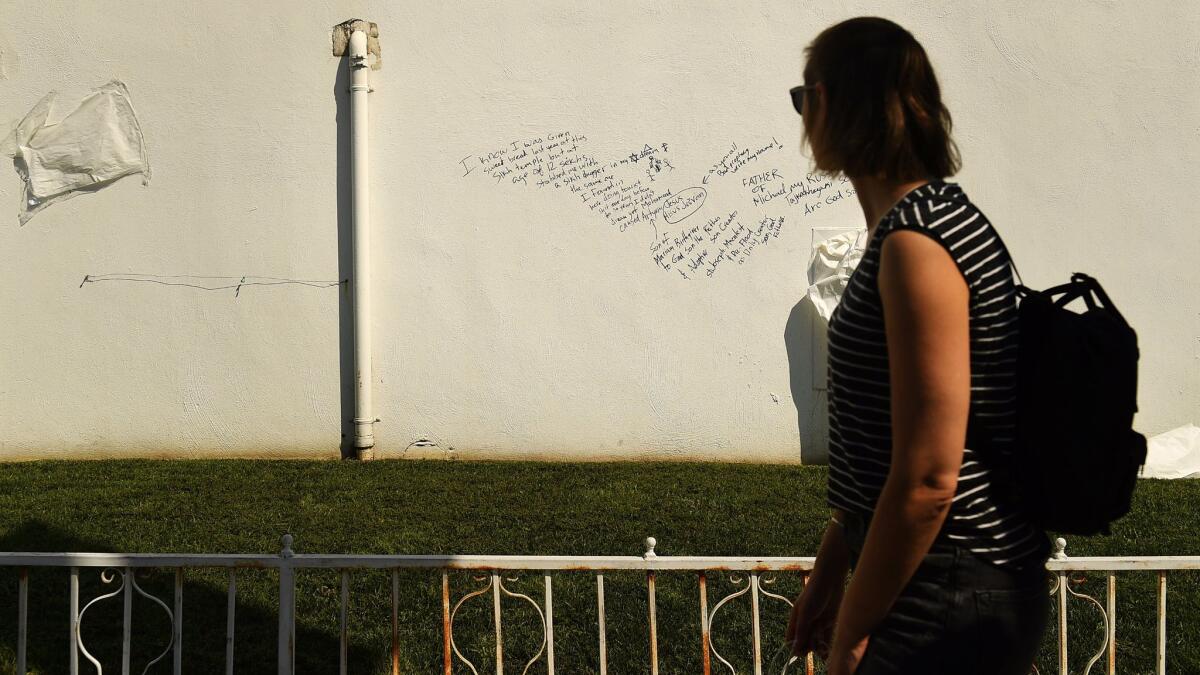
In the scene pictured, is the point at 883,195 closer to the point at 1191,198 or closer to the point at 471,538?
the point at 471,538

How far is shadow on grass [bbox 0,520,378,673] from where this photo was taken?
367 centimetres

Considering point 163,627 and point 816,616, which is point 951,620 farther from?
point 163,627

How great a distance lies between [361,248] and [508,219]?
37.1 inches

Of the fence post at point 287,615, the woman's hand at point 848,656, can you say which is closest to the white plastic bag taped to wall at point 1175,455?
the fence post at point 287,615

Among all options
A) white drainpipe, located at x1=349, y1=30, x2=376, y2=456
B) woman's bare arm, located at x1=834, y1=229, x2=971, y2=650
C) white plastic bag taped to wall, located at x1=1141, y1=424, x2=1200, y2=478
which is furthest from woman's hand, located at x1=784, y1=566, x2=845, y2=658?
white plastic bag taped to wall, located at x1=1141, y1=424, x2=1200, y2=478

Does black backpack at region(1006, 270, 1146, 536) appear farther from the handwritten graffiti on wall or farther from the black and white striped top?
the handwritten graffiti on wall

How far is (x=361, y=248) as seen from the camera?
664 centimetres

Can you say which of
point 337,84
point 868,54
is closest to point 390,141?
point 337,84

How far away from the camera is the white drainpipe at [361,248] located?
258 inches

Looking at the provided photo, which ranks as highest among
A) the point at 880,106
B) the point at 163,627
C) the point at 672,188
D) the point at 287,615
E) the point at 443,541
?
the point at 672,188

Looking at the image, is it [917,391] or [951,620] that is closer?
[917,391]

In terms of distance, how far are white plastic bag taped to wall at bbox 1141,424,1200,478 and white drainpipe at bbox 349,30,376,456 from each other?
193 inches

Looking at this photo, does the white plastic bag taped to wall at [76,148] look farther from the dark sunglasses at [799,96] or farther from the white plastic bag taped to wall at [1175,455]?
the white plastic bag taped to wall at [1175,455]

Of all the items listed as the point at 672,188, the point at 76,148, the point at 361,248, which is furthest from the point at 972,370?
the point at 76,148
